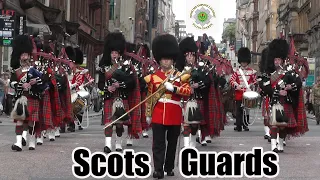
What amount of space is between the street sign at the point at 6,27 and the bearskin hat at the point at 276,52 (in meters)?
15.5

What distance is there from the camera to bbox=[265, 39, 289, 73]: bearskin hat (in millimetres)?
14039

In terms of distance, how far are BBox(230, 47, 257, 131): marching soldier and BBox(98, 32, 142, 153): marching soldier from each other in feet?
20.0

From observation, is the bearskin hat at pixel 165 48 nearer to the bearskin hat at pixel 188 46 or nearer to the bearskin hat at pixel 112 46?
the bearskin hat at pixel 188 46

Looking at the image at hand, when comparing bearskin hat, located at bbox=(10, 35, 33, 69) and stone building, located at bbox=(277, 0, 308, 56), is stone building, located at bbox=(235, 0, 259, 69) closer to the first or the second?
stone building, located at bbox=(277, 0, 308, 56)

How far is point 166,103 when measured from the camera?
10125mm

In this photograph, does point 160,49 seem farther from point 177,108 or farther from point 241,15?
point 241,15

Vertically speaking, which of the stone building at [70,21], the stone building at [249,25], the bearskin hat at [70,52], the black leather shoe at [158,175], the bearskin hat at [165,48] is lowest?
the black leather shoe at [158,175]

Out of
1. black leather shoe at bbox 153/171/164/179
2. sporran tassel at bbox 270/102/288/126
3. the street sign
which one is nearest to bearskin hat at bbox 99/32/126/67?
sporran tassel at bbox 270/102/288/126

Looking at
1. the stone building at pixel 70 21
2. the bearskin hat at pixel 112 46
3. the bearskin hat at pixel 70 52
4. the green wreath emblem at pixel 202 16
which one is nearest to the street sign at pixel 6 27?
the stone building at pixel 70 21

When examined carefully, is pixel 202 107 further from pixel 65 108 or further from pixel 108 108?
pixel 65 108

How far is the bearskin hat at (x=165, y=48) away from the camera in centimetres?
1025

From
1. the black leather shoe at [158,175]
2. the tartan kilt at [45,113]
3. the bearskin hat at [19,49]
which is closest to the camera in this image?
the black leather shoe at [158,175]

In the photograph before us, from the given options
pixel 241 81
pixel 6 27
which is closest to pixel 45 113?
pixel 241 81

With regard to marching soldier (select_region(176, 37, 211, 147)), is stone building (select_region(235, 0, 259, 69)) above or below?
above
